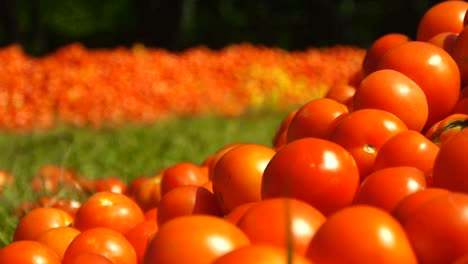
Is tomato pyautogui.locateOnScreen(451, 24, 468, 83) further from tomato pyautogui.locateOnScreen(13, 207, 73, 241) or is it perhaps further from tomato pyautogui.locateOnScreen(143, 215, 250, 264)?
tomato pyautogui.locateOnScreen(13, 207, 73, 241)

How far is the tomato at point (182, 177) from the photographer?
78.3 inches

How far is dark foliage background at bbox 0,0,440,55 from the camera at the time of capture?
53.8ft

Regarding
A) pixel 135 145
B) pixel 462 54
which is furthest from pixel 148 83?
pixel 462 54

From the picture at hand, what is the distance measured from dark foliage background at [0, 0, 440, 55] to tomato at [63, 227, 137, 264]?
14594 mm

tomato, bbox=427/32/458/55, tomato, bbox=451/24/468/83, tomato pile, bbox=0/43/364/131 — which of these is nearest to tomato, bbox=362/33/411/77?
tomato, bbox=427/32/458/55

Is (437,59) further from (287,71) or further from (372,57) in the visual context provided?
(287,71)

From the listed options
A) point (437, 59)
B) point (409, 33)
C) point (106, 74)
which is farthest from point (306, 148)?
point (409, 33)

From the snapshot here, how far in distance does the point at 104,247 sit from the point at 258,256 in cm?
48

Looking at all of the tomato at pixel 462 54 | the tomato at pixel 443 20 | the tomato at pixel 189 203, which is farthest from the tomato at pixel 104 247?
the tomato at pixel 443 20

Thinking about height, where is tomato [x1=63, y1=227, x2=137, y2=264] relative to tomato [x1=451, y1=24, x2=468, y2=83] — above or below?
below

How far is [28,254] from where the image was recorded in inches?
51.9

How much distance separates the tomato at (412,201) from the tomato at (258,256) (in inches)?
7.3

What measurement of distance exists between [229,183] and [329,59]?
8.23 meters

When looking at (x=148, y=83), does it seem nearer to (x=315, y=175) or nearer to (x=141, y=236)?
(x=141, y=236)
